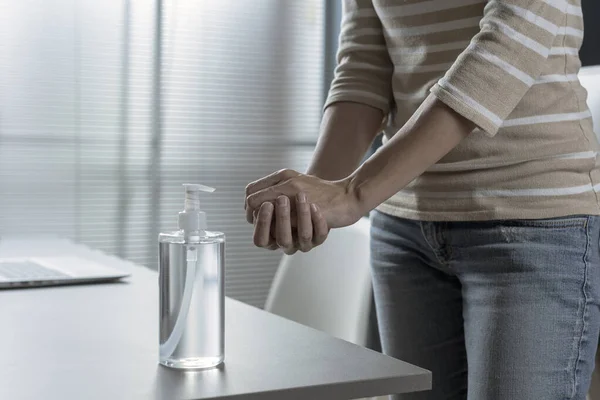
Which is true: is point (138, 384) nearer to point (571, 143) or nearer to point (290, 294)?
point (571, 143)

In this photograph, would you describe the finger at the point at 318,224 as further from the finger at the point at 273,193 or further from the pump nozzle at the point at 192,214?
the pump nozzle at the point at 192,214

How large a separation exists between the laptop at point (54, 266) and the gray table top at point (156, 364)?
0.75 ft

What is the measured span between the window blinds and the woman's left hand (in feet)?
8.28

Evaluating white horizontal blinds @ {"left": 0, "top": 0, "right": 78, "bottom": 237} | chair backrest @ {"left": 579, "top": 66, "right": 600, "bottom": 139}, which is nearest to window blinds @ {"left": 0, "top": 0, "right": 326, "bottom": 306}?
white horizontal blinds @ {"left": 0, "top": 0, "right": 78, "bottom": 237}

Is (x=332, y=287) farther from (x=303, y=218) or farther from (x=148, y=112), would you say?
(x=148, y=112)

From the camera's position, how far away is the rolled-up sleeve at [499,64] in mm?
985

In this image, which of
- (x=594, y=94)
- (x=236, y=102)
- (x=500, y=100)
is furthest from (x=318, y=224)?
(x=236, y=102)

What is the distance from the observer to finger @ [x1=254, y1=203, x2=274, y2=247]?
0.87 metres

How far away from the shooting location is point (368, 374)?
0.77 m

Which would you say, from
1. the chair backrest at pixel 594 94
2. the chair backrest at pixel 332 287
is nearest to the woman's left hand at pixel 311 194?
→ the chair backrest at pixel 332 287

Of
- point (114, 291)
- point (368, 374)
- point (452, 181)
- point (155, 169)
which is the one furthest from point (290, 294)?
point (155, 169)

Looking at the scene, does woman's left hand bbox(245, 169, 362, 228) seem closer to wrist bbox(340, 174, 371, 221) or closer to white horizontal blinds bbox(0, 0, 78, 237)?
wrist bbox(340, 174, 371, 221)

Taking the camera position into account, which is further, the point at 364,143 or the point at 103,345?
the point at 364,143

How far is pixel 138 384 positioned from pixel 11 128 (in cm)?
270
